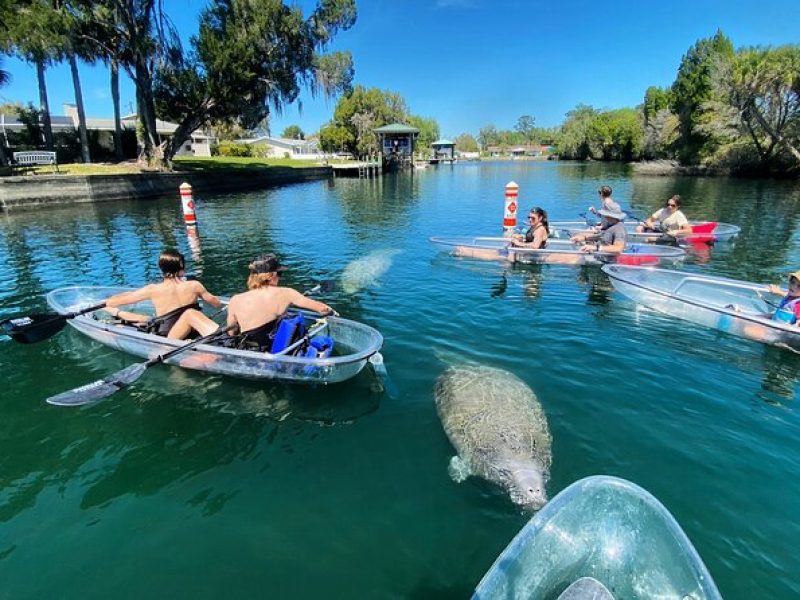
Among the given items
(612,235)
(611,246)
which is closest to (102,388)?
(611,246)

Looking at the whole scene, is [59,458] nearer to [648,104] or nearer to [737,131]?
[737,131]

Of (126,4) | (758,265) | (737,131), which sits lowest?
(758,265)

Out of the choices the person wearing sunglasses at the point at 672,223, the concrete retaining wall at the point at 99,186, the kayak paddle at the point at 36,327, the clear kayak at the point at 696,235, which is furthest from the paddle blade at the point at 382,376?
the concrete retaining wall at the point at 99,186

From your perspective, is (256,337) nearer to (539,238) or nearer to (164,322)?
(164,322)

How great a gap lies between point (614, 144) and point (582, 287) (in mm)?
101263

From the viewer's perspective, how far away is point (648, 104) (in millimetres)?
82688

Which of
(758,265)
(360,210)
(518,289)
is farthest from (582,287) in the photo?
(360,210)

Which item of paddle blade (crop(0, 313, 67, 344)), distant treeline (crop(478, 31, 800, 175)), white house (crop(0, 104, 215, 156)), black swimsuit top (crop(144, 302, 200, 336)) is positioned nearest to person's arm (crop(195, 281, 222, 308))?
black swimsuit top (crop(144, 302, 200, 336))

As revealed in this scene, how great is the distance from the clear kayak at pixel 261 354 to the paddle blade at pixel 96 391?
71 cm

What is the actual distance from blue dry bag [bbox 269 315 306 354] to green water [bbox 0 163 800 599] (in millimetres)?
617

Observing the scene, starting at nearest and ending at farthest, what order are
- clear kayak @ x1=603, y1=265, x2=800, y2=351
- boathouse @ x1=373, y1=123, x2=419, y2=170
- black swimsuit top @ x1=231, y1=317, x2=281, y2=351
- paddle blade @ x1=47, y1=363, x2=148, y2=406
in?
paddle blade @ x1=47, y1=363, x2=148, y2=406 < black swimsuit top @ x1=231, y1=317, x2=281, y2=351 < clear kayak @ x1=603, y1=265, x2=800, y2=351 < boathouse @ x1=373, y1=123, x2=419, y2=170

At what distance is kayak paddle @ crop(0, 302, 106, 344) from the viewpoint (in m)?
6.44

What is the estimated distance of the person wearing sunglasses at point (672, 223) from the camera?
50.5 feet

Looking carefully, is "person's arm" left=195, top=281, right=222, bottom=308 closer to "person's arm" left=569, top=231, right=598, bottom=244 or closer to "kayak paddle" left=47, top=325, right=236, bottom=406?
"kayak paddle" left=47, top=325, right=236, bottom=406
